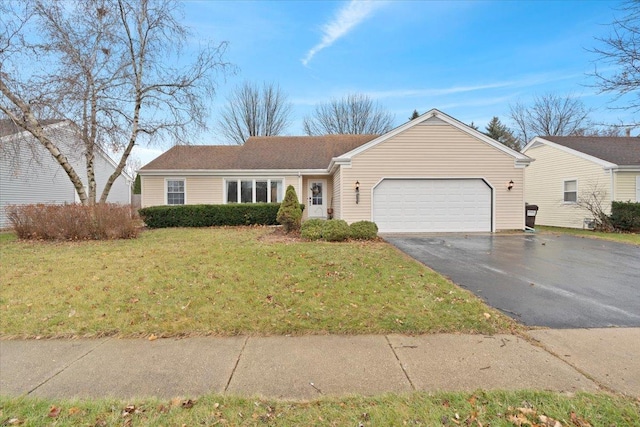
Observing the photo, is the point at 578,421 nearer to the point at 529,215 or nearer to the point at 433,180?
the point at 433,180

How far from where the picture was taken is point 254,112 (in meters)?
30.5

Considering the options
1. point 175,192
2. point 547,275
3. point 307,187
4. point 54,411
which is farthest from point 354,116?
point 54,411

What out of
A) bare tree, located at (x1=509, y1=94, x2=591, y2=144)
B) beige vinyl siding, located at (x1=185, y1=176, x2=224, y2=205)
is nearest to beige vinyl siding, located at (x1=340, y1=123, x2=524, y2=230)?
beige vinyl siding, located at (x1=185, y1=176, x2=224, y2=205)

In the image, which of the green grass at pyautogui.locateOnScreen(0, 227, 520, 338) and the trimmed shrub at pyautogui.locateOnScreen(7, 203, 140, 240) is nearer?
the green grass at pyautogui.locateOnScreen(0, 227, 520, 338)

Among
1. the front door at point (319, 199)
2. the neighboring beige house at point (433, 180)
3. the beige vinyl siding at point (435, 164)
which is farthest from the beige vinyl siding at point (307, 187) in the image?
the beige vinyl siding at point (435, 164)

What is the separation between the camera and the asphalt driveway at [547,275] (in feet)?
13.4

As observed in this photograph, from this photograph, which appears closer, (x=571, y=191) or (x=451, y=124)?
(x=451, y=124)

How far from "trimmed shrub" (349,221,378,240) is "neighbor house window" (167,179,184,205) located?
1095 cm

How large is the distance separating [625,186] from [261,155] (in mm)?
18644

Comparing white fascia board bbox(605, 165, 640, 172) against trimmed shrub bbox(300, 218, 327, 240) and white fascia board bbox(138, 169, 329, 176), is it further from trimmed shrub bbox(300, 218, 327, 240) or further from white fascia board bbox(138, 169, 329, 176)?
trimmed shrub bbox(300, 218, 327, 240)

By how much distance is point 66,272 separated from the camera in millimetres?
5770

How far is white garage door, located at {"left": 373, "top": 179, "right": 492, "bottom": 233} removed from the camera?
1287 cm

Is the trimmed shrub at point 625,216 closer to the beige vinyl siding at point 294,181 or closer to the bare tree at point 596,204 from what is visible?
the bare tree at point 596,204

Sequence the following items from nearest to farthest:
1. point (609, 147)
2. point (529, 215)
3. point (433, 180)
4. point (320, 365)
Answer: point (320, 365) → point (433, 180) → point (529, 215) → point (609, 147)
